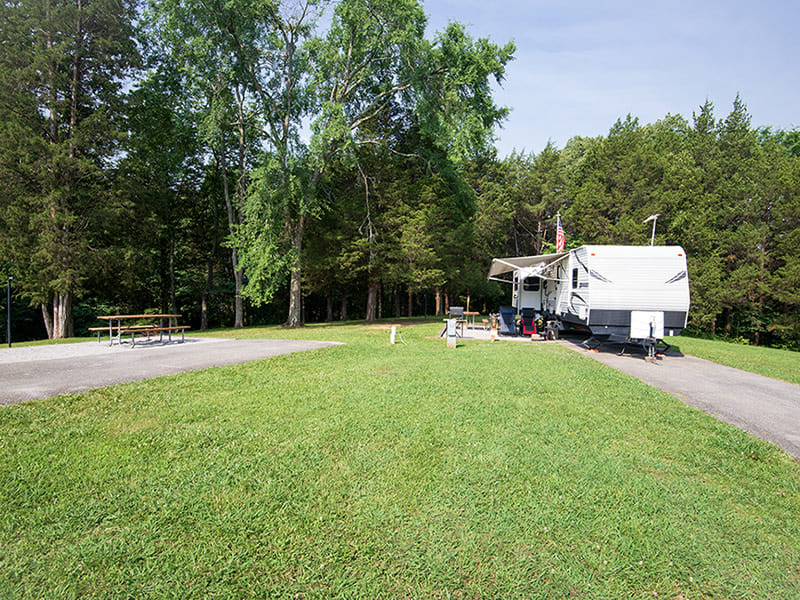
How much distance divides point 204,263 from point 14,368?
23974mm

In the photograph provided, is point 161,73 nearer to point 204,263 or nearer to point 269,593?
point 204,263

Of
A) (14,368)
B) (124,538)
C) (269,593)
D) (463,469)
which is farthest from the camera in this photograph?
(14,368)

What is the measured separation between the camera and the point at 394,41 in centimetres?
1766

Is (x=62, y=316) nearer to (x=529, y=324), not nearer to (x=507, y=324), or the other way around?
(x=507, y=324)

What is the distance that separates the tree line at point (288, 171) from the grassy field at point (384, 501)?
14.9 metres

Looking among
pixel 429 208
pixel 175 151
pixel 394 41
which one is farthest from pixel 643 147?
pixel 175 151

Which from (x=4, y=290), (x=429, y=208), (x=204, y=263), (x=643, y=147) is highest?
(x=643, y=147)

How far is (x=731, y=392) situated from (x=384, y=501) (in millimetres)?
7179

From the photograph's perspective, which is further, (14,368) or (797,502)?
(14,368)

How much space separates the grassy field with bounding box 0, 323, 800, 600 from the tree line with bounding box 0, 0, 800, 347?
14.9m

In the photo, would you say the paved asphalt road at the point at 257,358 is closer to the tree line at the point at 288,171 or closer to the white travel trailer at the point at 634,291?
the white travel trailer at the point at 634,291

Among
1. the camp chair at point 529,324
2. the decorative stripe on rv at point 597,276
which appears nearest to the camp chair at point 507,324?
the camp chair at point 529,324

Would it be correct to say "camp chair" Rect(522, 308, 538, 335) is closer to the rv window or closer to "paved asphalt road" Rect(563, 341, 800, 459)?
the rv window

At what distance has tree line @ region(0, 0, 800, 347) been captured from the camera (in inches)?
645
